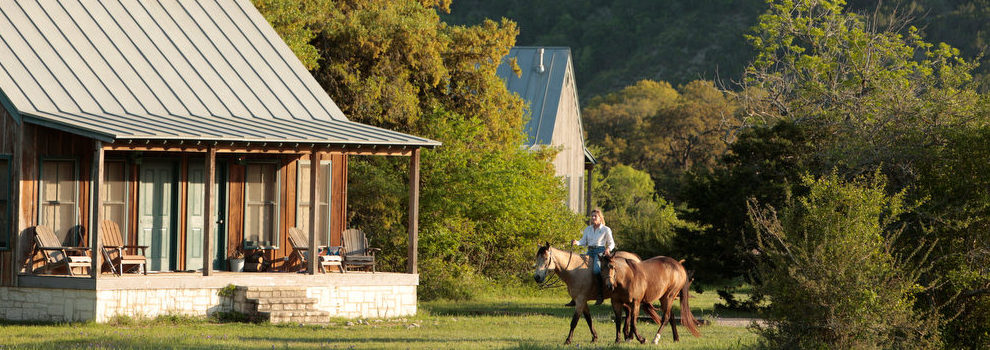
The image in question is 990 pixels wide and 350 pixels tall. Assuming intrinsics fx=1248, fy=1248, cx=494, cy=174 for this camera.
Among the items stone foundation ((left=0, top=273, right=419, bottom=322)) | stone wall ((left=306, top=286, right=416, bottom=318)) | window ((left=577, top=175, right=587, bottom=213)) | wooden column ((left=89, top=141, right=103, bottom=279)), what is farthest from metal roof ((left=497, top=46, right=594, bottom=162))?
wooden column ((left=89, top=141, right=103, bottom=279))

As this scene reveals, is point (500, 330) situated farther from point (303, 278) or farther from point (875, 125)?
point (875, 125)

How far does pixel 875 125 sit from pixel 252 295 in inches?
449

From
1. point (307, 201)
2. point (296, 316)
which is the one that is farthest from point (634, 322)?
point (307, 201)

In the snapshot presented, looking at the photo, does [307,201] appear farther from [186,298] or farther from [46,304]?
[46,304]

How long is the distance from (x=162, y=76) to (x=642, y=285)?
9397 mm

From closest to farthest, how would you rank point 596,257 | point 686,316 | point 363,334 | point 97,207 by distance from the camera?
1. point 596,257
2. point 686,316
3. point 97,207
4. point 363,334

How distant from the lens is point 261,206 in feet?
70.7

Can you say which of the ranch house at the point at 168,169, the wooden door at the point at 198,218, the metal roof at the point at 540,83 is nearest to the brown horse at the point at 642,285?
the ranch house at the point at 168,169

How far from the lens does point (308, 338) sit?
1673cm

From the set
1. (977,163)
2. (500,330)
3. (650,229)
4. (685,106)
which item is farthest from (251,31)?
(685,106)

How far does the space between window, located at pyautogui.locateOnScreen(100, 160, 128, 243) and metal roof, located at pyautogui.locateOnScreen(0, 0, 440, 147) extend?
0.88 metres

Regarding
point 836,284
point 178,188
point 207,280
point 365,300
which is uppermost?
point 178,188

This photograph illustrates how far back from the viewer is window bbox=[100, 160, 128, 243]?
64.8 feet

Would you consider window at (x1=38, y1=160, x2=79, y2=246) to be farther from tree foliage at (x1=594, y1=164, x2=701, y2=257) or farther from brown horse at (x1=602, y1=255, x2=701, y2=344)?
tree foliage at (x1=594, y1=164, x2=701, y2=257)
